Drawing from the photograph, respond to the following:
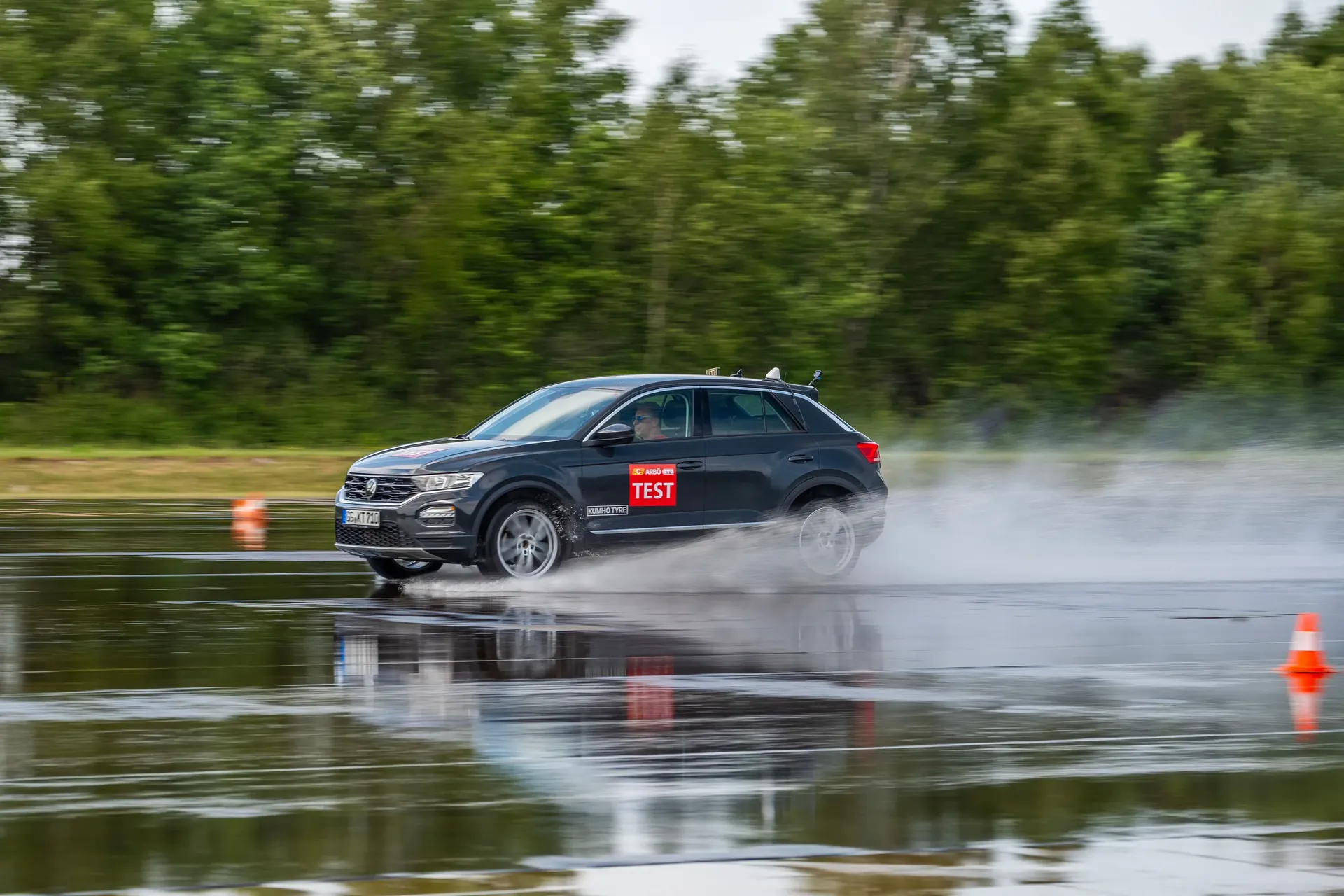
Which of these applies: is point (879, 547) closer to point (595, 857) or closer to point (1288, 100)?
point (595, 857)

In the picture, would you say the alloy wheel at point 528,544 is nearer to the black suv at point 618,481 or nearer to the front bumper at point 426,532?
the black suv at point 618,481

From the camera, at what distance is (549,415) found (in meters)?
16.1

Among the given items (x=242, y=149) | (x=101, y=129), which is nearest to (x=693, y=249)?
(x=242, y=149)

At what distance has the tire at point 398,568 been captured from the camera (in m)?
15.8

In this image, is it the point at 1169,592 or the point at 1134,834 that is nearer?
the point at 1134,834

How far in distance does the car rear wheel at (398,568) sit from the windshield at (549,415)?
1127 millimetres

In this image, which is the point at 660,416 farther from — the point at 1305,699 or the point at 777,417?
the point at 1305,699

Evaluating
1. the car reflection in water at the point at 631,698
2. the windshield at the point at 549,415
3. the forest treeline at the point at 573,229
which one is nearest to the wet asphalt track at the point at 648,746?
the car reflection in water at the point at 631,698

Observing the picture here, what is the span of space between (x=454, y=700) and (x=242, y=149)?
34755 millimetres

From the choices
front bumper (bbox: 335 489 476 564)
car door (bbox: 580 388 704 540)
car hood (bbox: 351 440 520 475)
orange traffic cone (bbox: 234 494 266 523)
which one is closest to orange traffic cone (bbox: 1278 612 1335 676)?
car door (bbox: 580 388 704 540)

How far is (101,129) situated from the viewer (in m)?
42.1

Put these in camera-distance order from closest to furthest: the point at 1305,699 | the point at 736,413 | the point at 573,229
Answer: the point at 1305,699 → the point at 736,413 → the point at 573,229

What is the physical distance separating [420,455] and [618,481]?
161 cm

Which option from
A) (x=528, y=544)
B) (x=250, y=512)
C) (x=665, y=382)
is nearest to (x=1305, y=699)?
(x=528, y=544)
